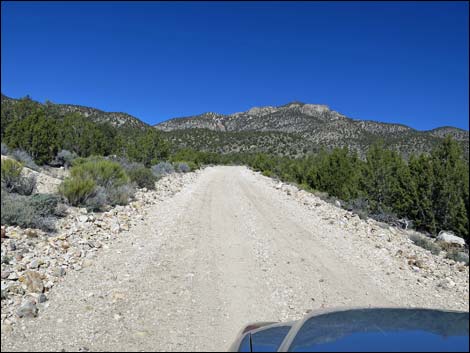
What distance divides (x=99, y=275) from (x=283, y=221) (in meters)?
6.61

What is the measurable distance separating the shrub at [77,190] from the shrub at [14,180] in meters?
0.79

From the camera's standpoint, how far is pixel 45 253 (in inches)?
248

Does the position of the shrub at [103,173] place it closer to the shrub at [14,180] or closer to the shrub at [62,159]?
the shrub at [14,180]

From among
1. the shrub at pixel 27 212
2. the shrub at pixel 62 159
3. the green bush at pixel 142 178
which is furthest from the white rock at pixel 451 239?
→ the shrub at pixel 62 159

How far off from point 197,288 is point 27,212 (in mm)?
4341

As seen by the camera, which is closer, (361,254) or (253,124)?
(361,254)

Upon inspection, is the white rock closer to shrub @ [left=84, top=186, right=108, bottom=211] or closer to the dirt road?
the dirt road

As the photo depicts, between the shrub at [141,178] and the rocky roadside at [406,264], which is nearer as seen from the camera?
the rocky roadside at [406,264]

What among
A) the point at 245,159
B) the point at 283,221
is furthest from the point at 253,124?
the point at 283,221

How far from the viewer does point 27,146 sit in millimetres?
22547

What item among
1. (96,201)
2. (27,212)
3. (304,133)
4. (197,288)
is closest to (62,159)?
(96,201)

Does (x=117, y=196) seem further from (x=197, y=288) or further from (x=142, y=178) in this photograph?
(x=197, y=288)

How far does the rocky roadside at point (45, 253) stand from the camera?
15.3 ft

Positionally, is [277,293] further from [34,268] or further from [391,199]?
[391,199]
